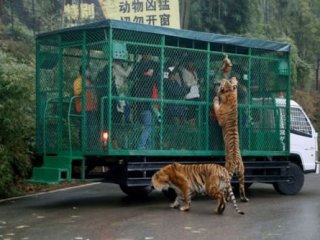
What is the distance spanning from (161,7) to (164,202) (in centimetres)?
915

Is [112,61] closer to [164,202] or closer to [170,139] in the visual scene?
[170,139]

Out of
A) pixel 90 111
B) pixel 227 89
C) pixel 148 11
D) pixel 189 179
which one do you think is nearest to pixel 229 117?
pixel 227 89

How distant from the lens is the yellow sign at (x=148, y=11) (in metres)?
20.4

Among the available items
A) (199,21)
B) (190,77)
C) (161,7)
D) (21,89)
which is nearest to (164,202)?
(190,77)

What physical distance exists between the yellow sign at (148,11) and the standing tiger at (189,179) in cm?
934

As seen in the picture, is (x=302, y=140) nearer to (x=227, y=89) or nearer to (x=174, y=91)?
(x=227, y=89)

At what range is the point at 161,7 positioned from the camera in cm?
2055

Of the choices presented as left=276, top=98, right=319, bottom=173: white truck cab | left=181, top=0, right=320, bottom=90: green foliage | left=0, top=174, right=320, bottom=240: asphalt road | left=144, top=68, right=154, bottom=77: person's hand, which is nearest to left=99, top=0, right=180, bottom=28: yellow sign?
left=181, top=0, right=320, bottom=90: green foliage

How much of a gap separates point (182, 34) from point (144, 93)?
1.36m

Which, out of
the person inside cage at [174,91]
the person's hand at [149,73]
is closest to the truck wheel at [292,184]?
the person inside cage at [174,91]

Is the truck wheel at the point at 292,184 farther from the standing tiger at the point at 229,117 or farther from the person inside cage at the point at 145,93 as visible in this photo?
the person inside cage at the point at 145,93

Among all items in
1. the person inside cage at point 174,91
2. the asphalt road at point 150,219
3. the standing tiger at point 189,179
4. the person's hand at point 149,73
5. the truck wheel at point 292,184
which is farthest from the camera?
the truck wheel at point 292,184

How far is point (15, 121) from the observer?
42.5ft

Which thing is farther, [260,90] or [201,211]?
[260,90]
